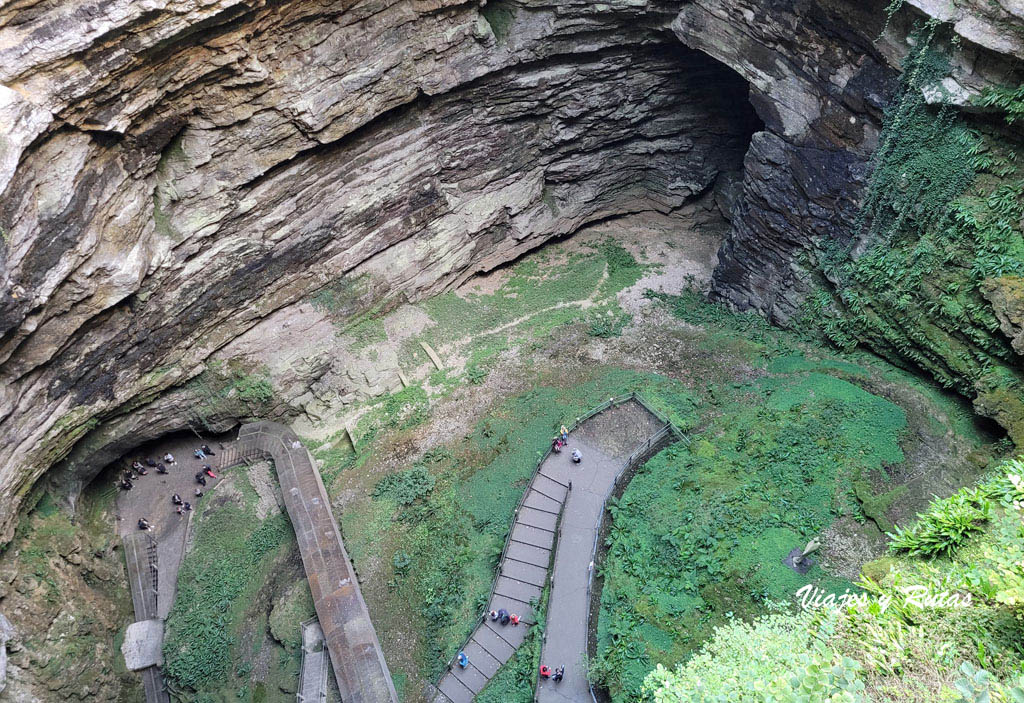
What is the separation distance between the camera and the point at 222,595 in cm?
2122

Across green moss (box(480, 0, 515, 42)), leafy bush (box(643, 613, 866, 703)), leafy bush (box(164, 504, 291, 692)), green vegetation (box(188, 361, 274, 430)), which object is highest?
green moss (box(480, 0, 515, 42))

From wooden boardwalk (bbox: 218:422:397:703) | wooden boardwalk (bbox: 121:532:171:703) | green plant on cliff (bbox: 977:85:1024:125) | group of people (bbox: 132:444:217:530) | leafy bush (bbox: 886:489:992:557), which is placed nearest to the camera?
leafy bush (bbox: 886:489:992:557)

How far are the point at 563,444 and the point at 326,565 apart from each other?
26.4 ft

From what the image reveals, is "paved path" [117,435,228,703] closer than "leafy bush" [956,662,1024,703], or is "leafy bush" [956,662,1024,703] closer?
"leafy bush" [956,662,1024,703]

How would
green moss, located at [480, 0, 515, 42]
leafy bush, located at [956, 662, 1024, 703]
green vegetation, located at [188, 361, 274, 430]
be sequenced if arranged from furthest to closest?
1. green vegetation, located at [188, 361, 274, 430]
2. green moss, located at [480, 0, 515, 42]
3. leafy bush, located at [956, 662, 1024, 703]

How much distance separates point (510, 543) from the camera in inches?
747

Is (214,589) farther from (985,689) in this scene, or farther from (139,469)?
(985,689)

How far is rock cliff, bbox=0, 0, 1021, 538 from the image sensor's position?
51.6 feet

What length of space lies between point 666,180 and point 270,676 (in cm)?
2391

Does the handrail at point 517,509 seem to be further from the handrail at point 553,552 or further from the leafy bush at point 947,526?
the leafy bush at point 947,526

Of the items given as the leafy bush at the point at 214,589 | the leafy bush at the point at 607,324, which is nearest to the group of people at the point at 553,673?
the leafy bush at the point at 214,589

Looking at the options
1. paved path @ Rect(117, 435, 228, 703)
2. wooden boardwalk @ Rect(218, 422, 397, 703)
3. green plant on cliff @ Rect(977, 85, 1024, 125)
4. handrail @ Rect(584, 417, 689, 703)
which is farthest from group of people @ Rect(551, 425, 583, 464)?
green plant on cliff @ Rect(977, 85, 1024, 125)

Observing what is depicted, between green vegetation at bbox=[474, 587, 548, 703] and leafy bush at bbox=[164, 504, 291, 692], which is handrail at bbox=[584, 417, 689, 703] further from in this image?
leafy bush at bbox=[164, 504, 291, 692]

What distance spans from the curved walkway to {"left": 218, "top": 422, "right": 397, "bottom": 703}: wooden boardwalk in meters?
2.21
